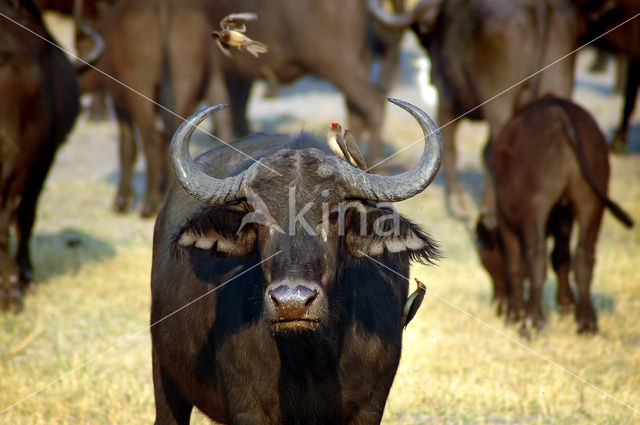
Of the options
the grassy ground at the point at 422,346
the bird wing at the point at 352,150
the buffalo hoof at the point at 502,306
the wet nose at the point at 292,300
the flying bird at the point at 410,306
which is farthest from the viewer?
the buffalo hoof at the point at 502,306

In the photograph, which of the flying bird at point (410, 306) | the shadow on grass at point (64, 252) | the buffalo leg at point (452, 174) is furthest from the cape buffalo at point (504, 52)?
the flying bird at point (410, 306)

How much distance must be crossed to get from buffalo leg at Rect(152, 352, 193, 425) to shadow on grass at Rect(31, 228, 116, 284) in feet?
14.2

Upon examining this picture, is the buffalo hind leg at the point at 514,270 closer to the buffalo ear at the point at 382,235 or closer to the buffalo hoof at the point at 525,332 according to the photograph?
the buffalo hoof at the point at 525,332

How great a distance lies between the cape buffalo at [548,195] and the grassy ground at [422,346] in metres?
0.41

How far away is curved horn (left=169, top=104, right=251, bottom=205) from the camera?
137 inches

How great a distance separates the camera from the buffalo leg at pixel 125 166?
38.0 feet

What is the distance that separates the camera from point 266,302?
3.16 meters

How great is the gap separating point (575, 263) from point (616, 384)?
4.00ft

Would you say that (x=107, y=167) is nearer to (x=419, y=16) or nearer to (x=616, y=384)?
(x=419, y=16)

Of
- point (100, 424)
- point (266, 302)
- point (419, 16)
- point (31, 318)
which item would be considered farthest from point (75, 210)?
point (266, 302)

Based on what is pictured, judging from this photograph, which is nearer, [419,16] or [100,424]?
[100,424]

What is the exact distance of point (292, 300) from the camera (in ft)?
10.1

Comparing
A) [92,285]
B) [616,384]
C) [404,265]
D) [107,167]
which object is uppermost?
[404,265]

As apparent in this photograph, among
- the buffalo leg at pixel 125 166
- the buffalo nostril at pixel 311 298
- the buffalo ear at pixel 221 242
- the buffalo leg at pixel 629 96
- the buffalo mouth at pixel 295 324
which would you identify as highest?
the buffalo nostril at pixel 311 298
